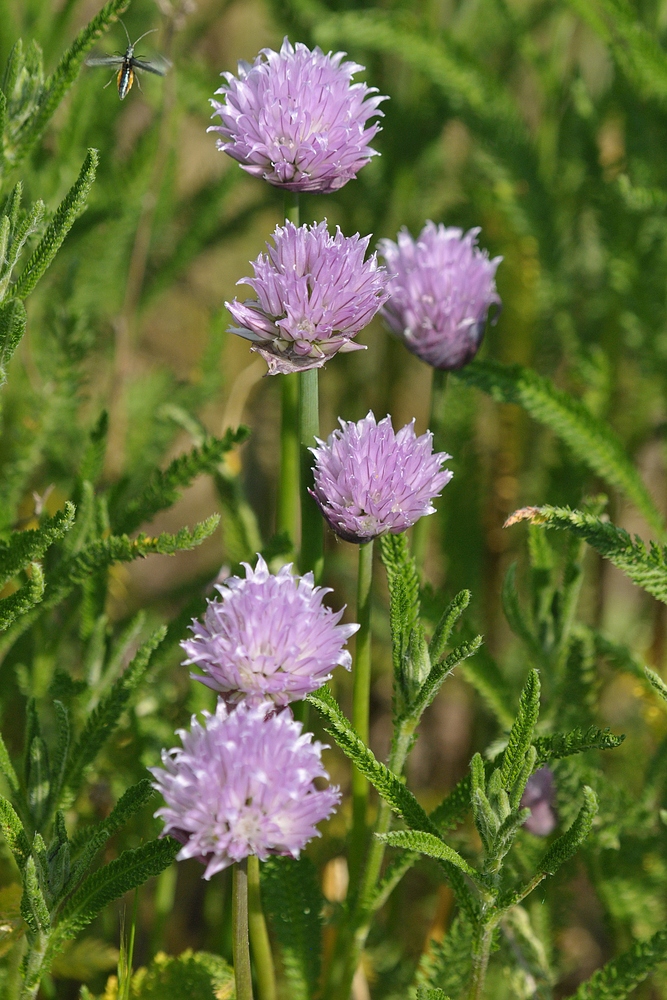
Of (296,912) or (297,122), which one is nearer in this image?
(297,122)

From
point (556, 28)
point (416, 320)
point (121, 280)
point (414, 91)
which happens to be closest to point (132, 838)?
point (416, 320)

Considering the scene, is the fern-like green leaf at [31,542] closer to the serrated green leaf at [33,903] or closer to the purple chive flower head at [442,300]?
the serrated green leaf at [33,903]

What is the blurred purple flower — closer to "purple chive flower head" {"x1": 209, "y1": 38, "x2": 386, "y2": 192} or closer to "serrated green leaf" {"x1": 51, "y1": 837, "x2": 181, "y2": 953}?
"serrated green leaf" {"x1": 51, "y1": 837, "x2": 181, "y2": 953}

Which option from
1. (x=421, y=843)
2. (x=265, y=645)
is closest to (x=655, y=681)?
(x=421, y=843)

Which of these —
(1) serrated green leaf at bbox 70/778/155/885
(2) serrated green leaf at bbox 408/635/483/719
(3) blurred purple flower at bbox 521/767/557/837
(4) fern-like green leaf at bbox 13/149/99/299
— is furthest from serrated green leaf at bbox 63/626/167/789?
(3) blurred purple flower at bbox 521/767/557/837

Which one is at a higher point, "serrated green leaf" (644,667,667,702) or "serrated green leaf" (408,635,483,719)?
"serrated green leaf" (644,667,667,702)

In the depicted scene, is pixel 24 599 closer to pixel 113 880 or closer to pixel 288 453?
pixel 113 880

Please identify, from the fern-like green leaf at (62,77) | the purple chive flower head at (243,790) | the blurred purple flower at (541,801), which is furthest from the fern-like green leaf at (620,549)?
the fern-like green leaf at (62,77)
